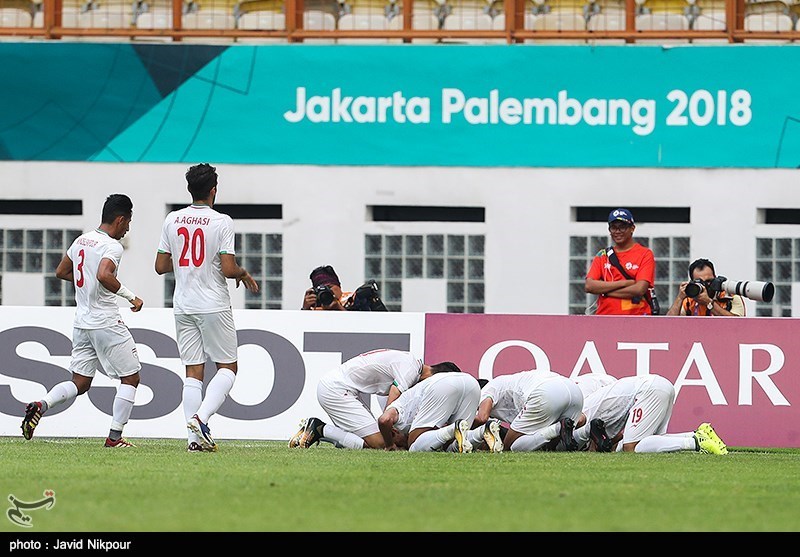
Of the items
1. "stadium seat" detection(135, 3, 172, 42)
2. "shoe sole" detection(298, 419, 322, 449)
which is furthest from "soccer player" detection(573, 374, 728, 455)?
"stadium seat" detection(135, 3, 172, 42)

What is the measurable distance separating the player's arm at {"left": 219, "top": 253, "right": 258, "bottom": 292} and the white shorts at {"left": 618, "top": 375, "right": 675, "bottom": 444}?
3025mm

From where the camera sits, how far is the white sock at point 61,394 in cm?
1121

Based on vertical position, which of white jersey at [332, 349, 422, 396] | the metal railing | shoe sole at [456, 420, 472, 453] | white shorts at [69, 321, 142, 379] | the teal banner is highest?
the metal railing

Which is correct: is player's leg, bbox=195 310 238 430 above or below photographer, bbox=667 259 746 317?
below

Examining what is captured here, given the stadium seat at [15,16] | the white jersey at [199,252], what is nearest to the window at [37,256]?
the stadium seat at [15,16]

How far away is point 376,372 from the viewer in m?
11.5

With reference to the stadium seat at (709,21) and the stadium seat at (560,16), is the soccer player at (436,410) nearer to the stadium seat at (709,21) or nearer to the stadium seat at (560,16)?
the stadium seat at (560,16)

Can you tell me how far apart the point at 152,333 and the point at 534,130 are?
21.9 feet

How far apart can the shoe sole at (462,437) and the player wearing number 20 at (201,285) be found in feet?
5.35

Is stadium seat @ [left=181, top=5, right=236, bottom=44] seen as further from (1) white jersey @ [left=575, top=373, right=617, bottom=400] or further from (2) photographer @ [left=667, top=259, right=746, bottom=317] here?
(1) white jersey @ [left=575, top=373, right=617, bottom=400]

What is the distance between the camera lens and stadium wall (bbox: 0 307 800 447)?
13.0 m

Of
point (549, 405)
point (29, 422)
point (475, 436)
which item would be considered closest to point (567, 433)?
point (549, 405)
